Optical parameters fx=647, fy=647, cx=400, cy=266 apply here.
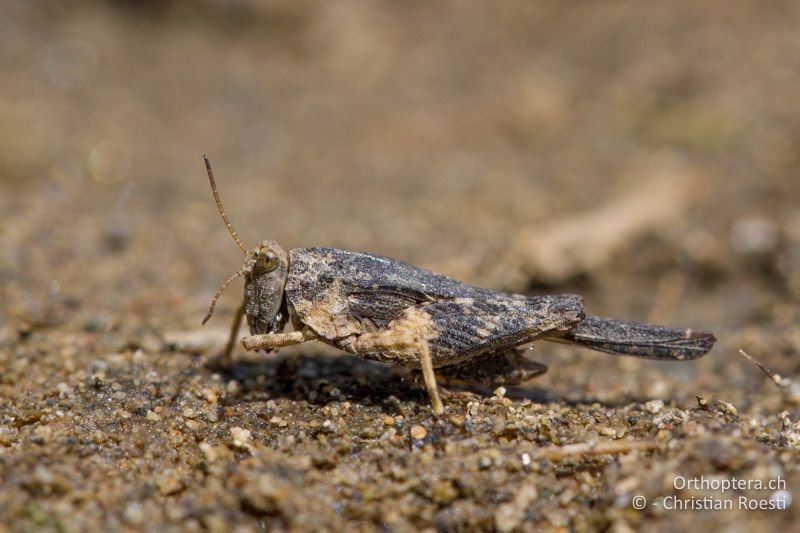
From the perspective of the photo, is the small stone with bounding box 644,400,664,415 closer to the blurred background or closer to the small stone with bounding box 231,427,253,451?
the blurred background

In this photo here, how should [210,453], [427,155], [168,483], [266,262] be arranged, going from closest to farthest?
[168,483] < [210,453] < [266,262] < [427,155]

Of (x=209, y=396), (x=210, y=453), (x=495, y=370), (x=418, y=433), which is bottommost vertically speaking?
(x=210, y=453)

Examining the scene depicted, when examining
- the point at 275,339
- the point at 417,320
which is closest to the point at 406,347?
the point at 417,320

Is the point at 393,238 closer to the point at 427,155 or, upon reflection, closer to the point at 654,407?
the point at 427,155

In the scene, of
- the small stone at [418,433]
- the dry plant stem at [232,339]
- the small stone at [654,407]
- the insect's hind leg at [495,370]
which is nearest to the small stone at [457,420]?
the small stone at [418,433]

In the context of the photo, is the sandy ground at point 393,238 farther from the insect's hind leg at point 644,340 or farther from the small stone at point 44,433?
the insect's hind leg at point 644,340

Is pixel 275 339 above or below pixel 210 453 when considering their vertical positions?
above

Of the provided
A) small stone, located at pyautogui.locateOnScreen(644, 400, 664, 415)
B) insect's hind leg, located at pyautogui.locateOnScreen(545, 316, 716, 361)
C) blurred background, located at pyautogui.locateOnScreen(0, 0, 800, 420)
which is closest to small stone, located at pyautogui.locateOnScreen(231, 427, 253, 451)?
blurred background, located at pyautogui.locateOnScreen(0, 0, 800, 420)
